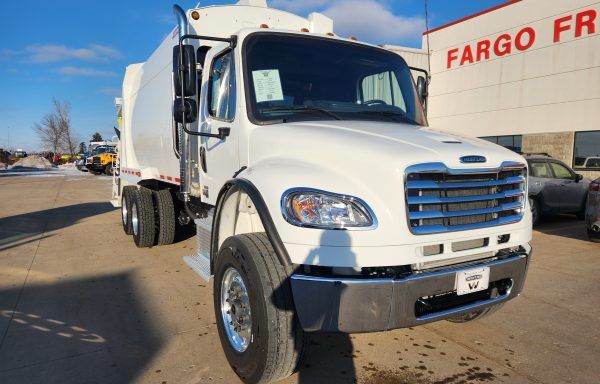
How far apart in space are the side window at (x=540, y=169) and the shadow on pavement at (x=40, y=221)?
1049 centimetres

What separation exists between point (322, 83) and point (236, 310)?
206cm

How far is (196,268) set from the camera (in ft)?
13.5

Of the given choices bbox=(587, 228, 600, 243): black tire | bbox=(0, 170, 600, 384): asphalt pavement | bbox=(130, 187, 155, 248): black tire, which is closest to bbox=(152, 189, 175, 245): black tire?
bbox=(130, 187, 155, 248): black tire

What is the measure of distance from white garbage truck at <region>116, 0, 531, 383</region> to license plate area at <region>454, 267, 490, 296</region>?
0.04ft

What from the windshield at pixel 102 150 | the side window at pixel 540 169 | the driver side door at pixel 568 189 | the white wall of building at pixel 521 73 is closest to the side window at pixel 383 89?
the side window at pixel 540 169

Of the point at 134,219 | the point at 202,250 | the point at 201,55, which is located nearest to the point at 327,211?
the point at 202,250

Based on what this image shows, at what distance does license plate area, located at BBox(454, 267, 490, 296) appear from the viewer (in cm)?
266

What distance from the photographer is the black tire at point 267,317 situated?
2.55 metres

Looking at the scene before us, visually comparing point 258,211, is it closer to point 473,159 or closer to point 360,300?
point 360,300

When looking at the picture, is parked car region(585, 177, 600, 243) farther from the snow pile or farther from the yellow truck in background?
the snow pile

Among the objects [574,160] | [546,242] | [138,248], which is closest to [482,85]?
[574,160]

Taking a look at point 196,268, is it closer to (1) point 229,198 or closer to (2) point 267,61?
(1) point 229,198

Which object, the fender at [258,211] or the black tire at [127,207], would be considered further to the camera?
the black tire at [127,207]

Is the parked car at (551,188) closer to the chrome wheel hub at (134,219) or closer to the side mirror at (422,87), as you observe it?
the side mirror at (422,87)
